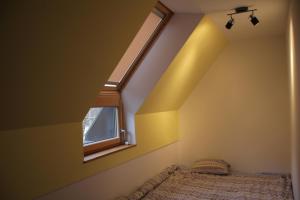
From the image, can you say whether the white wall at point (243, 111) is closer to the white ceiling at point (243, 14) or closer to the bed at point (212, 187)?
the bed at point (212, 187)

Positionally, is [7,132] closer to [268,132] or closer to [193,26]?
[193,26]

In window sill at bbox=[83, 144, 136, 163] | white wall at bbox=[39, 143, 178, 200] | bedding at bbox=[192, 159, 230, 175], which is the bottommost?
bedding at bbox=[192, 159, 230, 175]

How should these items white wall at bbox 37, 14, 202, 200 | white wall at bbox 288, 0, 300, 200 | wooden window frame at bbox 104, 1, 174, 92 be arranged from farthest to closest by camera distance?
wooden window frame at bbox 104, 1, 174, 92 < white wall at bbox 37, 14, 202, 200 < white wall at bbox 288, 0, 300, 200

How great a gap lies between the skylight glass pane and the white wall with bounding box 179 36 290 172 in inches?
60.0

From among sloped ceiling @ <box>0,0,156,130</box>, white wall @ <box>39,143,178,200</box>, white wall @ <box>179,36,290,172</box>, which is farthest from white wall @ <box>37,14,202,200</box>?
→ white wall @ <box>179,36,290,172</box>

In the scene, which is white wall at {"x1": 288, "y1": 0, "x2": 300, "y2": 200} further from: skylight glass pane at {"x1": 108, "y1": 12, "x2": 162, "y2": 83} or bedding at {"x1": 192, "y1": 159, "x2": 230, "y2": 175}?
bedding at {"x1": 192, "y1": 159, "x2": 230, "y2": 175}

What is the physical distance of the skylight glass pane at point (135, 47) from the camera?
2977mm

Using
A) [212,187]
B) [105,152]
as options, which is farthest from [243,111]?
[105,152]

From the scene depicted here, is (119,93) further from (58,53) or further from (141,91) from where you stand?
(58,53)

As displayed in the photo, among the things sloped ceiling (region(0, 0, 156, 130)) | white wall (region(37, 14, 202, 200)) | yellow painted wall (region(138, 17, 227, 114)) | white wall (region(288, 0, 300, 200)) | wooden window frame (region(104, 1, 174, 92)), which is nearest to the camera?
sloped ceiling (region(0, 0, 156, 130))

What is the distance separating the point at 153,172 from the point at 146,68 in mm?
Answer: 1405

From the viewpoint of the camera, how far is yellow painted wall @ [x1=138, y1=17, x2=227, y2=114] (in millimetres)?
3117

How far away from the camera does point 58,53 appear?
171 cm

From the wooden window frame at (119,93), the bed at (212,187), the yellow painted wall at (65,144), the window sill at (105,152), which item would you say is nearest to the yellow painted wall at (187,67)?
the yellow painted wall at (65,144)
